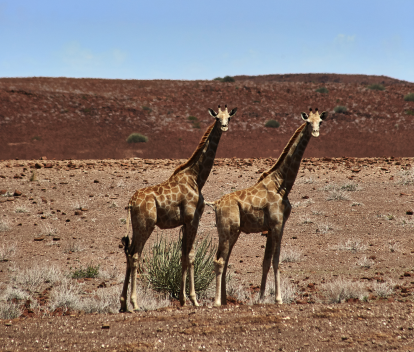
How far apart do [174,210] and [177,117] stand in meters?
43.1

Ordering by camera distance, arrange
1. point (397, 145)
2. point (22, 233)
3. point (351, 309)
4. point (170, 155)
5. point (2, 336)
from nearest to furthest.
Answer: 1. point (2, 336)
2. point (351, 309)
3. point (22, 233)
4. point (170, 155)
5. point (397, 145)

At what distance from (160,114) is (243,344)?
4630cm

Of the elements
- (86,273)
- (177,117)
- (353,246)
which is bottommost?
(86,273)

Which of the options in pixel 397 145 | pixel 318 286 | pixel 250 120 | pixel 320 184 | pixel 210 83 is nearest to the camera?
pixel 318 286

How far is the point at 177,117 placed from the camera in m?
50.4

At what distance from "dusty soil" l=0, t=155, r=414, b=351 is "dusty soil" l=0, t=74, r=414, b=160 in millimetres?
16574

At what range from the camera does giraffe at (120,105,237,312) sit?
7.94 metres

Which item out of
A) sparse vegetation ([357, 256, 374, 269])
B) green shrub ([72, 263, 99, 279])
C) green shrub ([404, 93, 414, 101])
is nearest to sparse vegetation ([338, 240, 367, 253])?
sparse vegetation ([357, 256, 374, 269])

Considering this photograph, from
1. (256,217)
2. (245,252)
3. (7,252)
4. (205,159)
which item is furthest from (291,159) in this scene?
(7,252)

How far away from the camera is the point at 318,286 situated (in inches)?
408

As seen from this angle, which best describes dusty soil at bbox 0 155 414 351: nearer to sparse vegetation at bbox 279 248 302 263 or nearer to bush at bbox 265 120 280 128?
sparse vegetation at bbox 279 248 302 263

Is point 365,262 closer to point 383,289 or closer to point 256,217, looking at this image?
point 383,289

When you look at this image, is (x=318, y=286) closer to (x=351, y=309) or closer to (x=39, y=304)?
(x=351, y=309)

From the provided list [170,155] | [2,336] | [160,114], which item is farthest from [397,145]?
[2,336]
